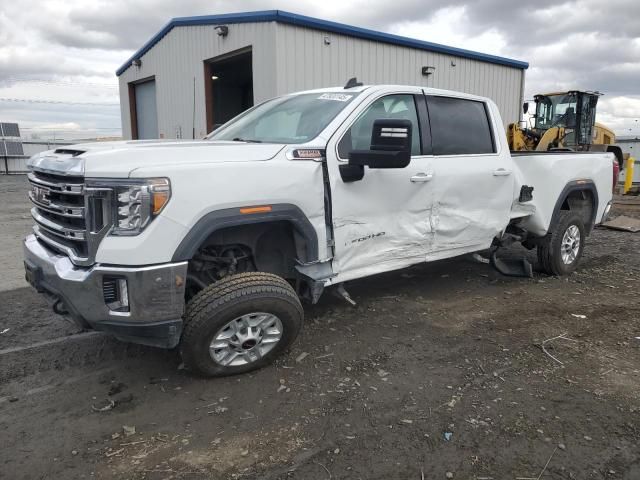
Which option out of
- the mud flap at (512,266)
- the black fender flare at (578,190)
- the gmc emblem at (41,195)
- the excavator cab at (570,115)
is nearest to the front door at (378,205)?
the mud flap at (512,266)

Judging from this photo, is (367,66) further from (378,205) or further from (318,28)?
(378,205)

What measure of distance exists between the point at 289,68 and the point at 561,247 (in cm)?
702

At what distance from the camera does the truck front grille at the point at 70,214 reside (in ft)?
10.00

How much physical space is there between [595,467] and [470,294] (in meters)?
3.01

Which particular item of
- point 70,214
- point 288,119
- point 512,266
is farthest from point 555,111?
point 70,214

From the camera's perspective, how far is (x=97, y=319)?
309cm

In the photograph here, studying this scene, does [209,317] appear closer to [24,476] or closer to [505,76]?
[24,476]

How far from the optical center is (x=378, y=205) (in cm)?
417

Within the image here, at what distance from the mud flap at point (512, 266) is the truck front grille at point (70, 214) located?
4.33m

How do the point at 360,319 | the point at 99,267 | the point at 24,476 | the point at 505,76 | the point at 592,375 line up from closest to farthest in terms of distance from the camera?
the point at 24,476 → the point at 99,267 → the point at 592,375 → the point at 360,319 → the point at 505,76

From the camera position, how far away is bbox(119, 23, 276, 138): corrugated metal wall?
36.0ft

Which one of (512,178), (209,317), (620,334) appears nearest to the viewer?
(209,317)

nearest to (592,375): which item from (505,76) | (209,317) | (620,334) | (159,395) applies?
(620,334)

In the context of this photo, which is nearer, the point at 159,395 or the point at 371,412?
the point at 371,412
